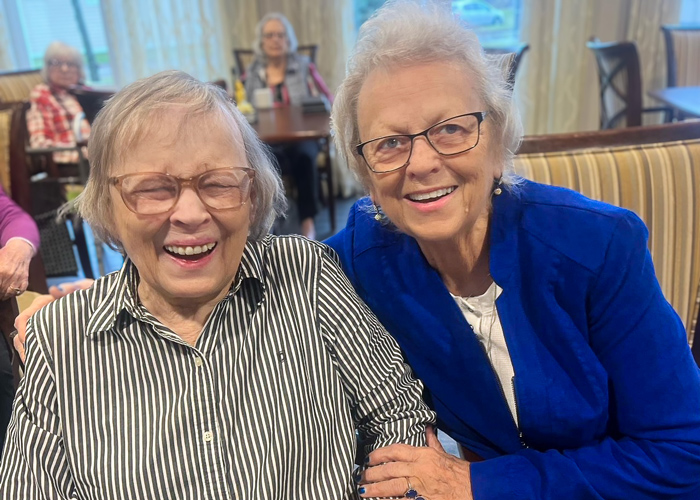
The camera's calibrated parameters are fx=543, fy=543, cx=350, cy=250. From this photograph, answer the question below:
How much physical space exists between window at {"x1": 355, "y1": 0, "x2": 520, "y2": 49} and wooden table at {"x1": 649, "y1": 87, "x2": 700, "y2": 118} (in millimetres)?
1943

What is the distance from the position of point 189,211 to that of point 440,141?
17.3 inches

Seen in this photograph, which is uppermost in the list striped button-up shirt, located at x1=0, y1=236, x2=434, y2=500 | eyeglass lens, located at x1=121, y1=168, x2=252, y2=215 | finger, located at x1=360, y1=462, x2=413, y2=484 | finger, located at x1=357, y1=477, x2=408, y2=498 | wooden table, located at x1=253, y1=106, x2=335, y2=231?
eyeglass lens, located at x1=121, y1=168, x2=252, y2=215

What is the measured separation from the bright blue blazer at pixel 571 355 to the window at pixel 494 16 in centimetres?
418

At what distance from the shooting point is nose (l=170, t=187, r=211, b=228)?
89 cm

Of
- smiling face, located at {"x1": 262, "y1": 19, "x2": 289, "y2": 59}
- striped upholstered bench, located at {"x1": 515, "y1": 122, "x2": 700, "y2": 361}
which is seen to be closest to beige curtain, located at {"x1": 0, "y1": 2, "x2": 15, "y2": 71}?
smiling face, located at {"x1": 262, "y1": 19, "x2": 289, "y2": 59}

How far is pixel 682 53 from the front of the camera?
3.81m

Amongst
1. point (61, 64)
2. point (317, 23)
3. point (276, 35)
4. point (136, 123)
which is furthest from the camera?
point (317, 23)

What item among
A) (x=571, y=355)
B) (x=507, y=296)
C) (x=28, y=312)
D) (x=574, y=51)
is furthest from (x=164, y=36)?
(x=571, y=355)

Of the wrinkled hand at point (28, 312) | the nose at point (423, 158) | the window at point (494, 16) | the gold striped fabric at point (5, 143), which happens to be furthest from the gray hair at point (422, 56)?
the window at point (494, 16)

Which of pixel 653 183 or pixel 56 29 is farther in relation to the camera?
pixel 56 29

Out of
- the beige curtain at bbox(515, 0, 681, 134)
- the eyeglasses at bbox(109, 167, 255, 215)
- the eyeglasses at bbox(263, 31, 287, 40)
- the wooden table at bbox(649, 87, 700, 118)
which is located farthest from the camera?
the beige curtain at bbox(515, 0, 681, 134)

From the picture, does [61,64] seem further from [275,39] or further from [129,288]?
[129,288]

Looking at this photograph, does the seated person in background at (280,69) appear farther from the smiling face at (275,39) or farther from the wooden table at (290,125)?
the wooden table at (290,125)

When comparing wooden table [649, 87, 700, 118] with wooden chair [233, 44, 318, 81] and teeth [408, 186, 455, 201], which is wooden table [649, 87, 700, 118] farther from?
wooden chair [233, 44, 318, 81]
